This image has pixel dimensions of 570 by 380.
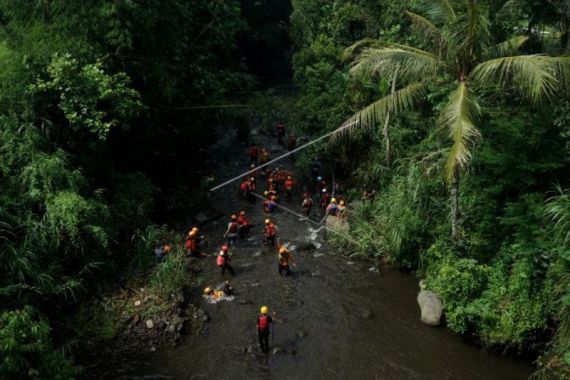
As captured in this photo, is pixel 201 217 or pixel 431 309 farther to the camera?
pixel 201 217

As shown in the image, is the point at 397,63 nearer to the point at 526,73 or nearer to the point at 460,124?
the point at 460,124

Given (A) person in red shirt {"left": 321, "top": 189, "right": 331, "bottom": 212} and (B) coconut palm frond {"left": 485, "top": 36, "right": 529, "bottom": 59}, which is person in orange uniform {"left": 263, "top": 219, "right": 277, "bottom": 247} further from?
(B) coconut palm frond {"left": 485, "top": 36, "right": 529, "bottom": 59}

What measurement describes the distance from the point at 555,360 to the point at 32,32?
1618cm

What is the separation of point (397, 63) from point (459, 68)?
140 centimetres

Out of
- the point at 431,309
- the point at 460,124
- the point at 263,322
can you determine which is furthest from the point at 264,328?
the point at 460,124

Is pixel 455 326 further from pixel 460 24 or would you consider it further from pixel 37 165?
pixel 37 165

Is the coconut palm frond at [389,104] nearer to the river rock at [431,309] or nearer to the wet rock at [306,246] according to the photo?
the river rock at [431,309]

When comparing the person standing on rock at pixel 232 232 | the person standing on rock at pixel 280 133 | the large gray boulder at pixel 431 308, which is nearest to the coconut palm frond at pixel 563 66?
the large gray boulder at pixel 431 308

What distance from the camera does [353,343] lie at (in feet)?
39.4

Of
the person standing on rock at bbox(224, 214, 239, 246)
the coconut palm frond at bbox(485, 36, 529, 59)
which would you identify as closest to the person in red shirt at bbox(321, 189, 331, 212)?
the person standing on rock at bbox(224, 214, 239, 246)

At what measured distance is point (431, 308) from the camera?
41.2ft

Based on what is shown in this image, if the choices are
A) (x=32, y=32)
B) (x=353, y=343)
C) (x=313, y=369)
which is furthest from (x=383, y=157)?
(x=32, y=32)

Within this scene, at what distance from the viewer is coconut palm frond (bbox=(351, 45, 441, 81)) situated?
11422 mm

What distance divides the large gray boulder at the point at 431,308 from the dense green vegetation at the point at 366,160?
321 mm
